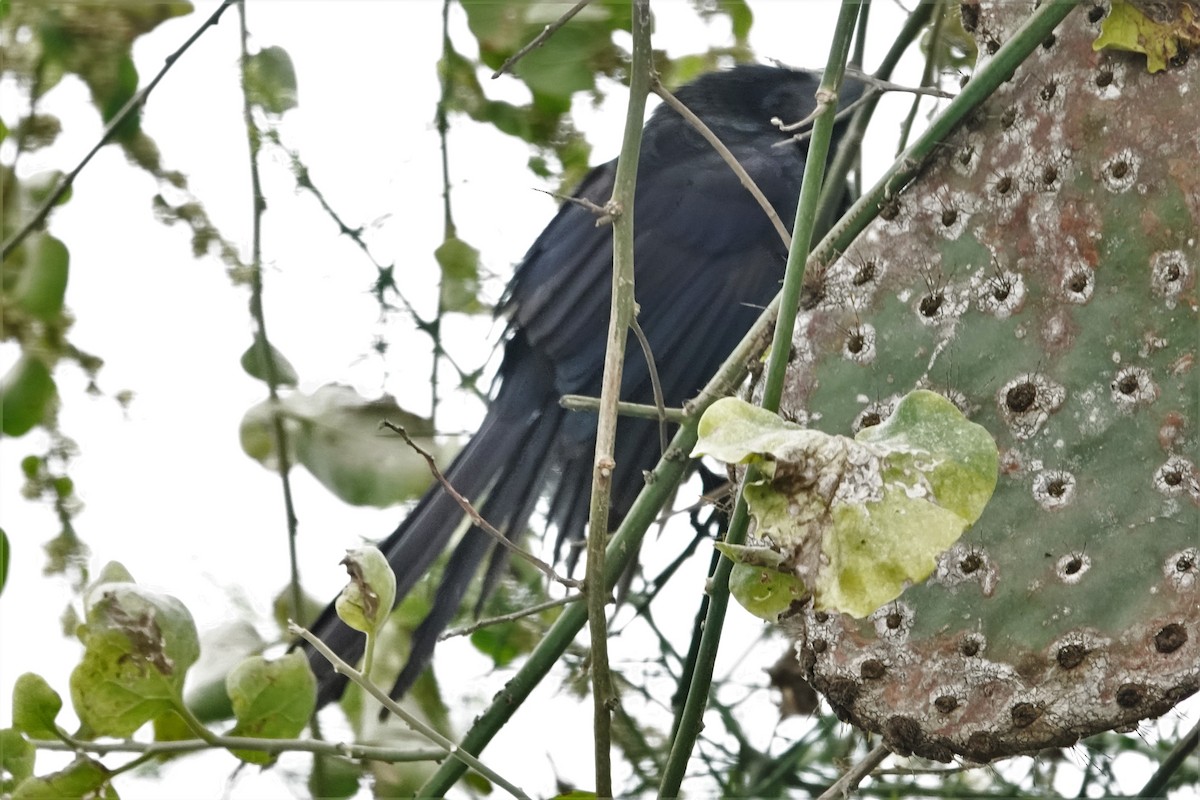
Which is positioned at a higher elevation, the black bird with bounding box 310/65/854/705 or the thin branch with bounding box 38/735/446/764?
the black bird with bounding box 310/65/854/705

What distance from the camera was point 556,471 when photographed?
1587 millimetres

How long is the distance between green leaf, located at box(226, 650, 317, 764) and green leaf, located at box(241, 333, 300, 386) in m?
0.66

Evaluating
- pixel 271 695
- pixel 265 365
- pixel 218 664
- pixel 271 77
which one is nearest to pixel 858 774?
pixel 271 695

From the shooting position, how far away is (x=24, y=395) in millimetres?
1442

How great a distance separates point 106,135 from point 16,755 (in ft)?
2.58

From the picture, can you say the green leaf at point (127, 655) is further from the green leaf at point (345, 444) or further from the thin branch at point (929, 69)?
the thin branch at point (929, 69)

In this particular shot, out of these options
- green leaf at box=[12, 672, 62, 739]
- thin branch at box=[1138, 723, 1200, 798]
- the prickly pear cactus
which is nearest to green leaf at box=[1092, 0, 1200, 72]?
the prickly pear cactus

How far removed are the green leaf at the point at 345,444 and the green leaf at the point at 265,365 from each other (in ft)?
0.18

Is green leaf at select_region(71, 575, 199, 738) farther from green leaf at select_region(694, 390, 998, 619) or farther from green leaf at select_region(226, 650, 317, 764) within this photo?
green leaf at select_region(694, 390, 998, 619)

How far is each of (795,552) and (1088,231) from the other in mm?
321

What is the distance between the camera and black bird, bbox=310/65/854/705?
1549 millimetres

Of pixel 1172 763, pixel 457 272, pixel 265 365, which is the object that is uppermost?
pixel 457 272

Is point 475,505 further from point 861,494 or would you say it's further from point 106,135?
point 861,494

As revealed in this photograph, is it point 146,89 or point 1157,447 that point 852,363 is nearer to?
point 1157,447
